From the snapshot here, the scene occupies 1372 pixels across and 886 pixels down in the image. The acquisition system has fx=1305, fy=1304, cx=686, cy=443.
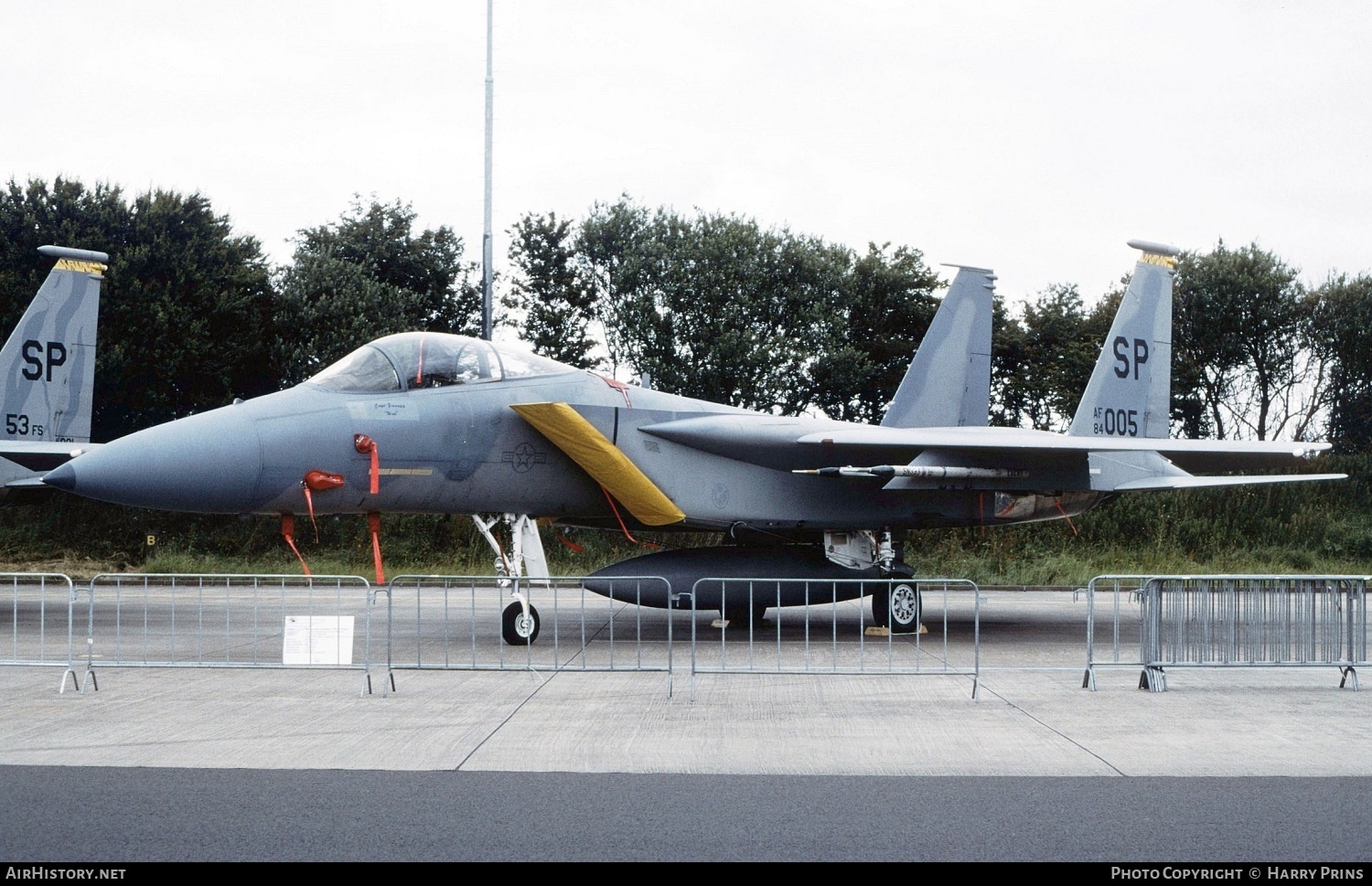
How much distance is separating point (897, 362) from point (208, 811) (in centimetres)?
2976

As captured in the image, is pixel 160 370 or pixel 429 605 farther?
pixel 160 370

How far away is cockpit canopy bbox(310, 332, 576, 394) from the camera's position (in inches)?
432

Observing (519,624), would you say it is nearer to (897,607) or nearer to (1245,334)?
(897,607)

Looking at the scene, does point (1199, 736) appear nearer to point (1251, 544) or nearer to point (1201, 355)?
point (1251, 544)

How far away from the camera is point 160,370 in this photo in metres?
26.6

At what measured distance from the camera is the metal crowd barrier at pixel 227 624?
28.9 ft

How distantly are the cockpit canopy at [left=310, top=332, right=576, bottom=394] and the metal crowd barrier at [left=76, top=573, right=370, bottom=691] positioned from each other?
1.67m

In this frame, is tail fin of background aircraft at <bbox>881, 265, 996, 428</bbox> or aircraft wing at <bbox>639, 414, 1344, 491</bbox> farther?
tail fin of background aircraft at <bbox>881, 265, 996, 428</bbox>

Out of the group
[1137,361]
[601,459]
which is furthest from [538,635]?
[1137,361]

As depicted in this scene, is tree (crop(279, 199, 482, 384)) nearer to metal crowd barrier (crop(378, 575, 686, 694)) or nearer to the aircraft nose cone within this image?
metal crowd barrier (crop(378, 575, 686, 694))

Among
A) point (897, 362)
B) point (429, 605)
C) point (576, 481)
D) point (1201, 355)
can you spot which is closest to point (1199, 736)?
point (576, 481)

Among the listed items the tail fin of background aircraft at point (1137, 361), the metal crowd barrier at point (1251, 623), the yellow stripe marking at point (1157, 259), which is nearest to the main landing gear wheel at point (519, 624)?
the metal crowd barrier at point (1251, 623)

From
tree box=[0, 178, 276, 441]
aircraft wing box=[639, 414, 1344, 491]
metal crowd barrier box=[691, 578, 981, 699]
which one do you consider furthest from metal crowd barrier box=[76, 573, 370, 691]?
tree box=[0, 178, 276, 441]

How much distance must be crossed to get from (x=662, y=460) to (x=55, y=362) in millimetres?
7423
